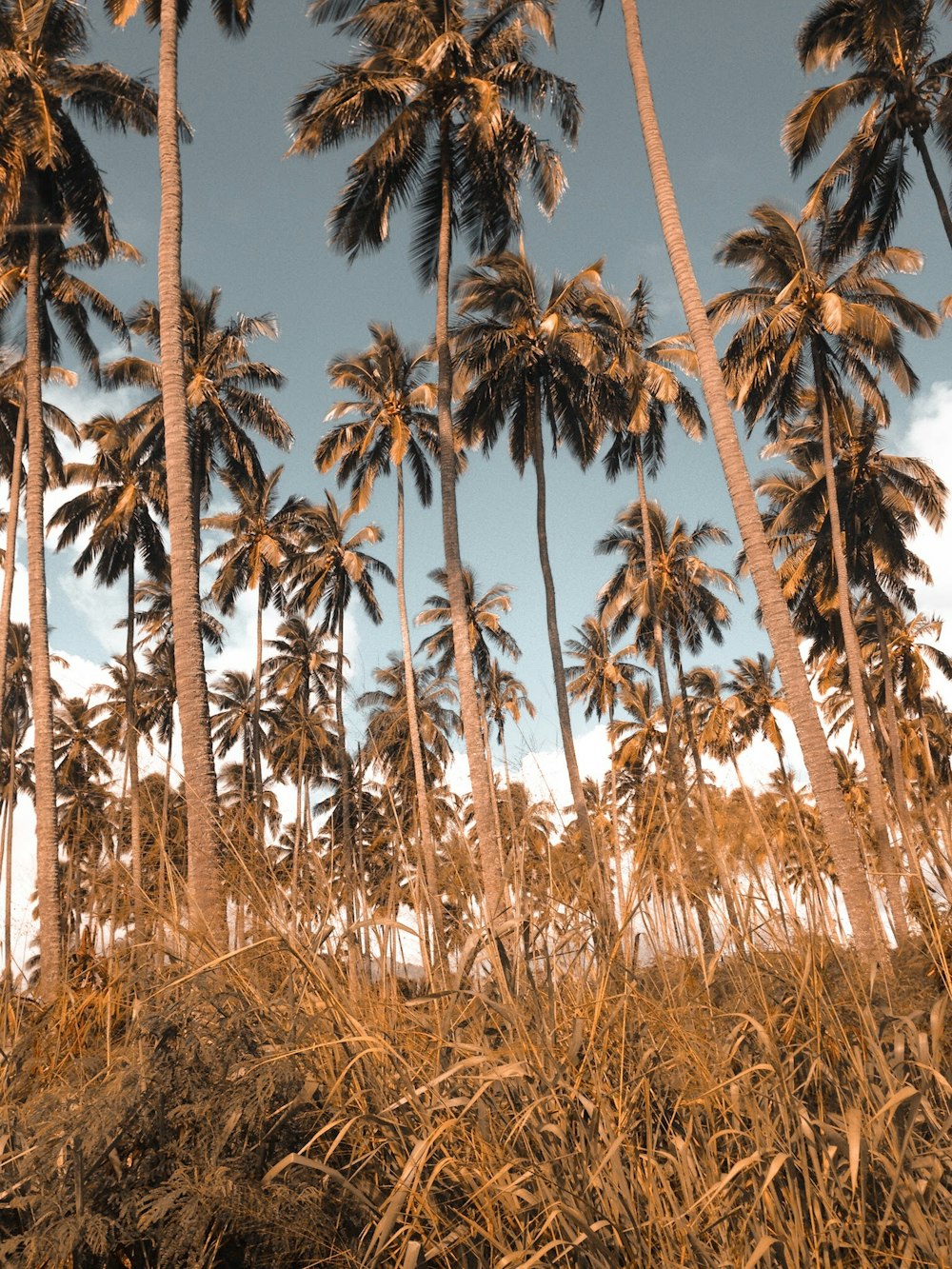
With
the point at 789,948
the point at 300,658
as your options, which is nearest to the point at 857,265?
the point at 789,948

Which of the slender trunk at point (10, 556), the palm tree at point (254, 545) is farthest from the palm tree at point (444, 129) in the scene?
the palm tree at point (254, 545)

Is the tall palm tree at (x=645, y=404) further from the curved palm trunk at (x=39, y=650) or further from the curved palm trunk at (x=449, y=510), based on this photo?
the curved palm trunk at (x=39, y=650)

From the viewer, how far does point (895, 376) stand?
19.6 m

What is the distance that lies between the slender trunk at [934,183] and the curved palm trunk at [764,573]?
22.2 feet

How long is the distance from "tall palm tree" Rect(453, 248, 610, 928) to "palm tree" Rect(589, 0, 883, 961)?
27.3ft

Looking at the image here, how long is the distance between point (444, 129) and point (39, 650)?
443 inches

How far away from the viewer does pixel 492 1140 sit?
226cm

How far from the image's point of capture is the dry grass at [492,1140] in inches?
79.7

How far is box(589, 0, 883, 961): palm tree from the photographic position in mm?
9406

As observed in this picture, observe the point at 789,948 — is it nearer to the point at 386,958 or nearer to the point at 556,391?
the point at 386,958

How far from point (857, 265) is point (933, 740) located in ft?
68.2

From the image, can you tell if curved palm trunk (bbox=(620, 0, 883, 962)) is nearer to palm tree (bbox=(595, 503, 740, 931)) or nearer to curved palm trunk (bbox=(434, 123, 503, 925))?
curved palm trunk (bbox=(434, 123, 503, 925))

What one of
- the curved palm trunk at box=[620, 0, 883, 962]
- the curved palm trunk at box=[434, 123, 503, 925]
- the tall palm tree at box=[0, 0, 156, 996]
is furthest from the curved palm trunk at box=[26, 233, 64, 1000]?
the curved palm trunk at box=[620, 0, 883, 962]

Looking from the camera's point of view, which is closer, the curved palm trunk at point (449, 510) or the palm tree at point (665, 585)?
the curved palm trunk at point (449, 510)
